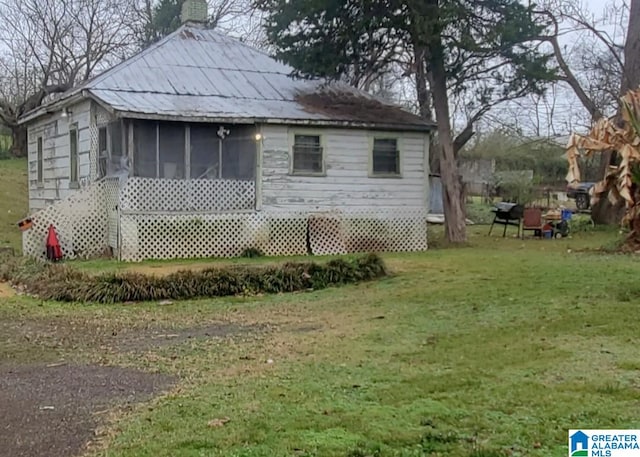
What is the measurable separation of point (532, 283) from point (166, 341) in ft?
17.1

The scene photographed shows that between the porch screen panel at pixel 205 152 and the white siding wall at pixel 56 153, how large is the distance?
2.55m

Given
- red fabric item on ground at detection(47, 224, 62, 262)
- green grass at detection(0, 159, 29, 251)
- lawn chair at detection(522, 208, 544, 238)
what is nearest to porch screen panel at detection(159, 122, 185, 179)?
red fabric item on ground at detection(47, 224, 62, 262)

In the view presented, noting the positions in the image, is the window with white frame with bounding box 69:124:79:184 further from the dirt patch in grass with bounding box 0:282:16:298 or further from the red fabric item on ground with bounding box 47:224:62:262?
the dirt patch in grass with bounding box 0:282:16:298

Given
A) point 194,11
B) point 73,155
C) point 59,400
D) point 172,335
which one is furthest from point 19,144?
point 59,400

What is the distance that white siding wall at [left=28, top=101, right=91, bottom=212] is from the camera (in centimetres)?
1670

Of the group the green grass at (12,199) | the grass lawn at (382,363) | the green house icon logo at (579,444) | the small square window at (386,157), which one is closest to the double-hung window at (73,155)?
the green grass at (12,199)

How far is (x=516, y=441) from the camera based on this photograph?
3.85 metres

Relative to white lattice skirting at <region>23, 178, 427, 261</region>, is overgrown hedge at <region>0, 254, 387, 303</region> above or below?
below

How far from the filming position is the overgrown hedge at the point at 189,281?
10.1 meters

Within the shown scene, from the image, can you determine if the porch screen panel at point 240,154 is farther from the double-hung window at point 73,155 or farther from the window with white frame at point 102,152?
the double-hung window at point 73,155

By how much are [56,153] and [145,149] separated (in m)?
4.55

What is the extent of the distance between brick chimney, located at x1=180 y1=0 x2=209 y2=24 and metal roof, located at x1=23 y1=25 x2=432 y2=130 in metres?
0.49

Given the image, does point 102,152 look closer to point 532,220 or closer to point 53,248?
point 53,248

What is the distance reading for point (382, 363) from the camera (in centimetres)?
584
